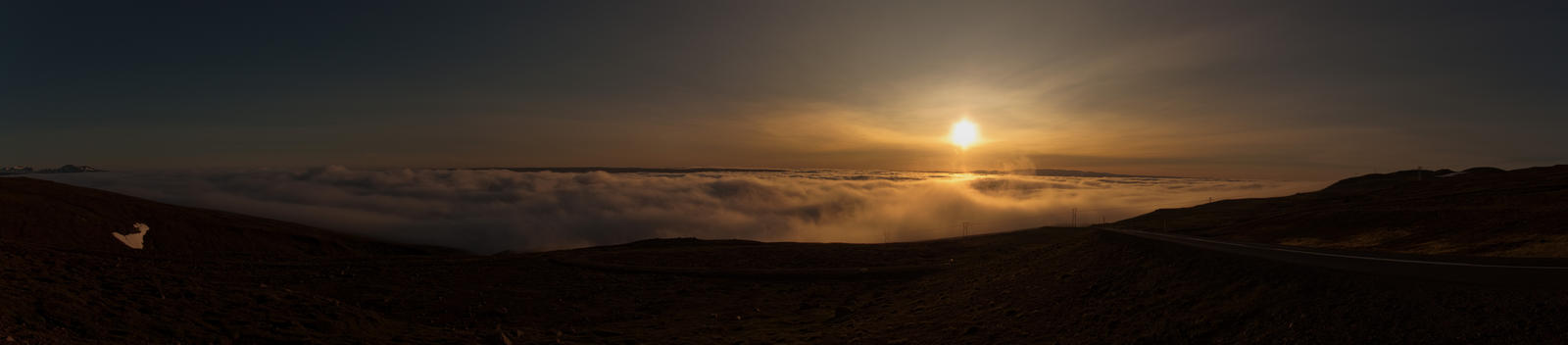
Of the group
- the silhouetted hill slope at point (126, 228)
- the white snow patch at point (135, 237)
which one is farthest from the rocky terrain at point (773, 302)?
the white snow patch at point (135, 237)

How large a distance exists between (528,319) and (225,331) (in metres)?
12.1

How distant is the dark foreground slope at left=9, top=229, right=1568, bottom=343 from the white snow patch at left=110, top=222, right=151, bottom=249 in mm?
56783

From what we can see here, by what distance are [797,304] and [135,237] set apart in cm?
9617

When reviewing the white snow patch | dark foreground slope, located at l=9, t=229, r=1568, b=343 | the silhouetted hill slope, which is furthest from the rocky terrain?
the white snow patch

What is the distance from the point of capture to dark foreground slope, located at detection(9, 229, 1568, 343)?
11852 mm

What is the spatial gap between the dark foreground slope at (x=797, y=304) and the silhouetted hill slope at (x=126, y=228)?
4320cm

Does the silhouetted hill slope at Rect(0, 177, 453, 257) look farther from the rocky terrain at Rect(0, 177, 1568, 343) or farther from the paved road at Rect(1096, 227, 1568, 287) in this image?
the paved road at Rect(1096, 227, 1568, 287)

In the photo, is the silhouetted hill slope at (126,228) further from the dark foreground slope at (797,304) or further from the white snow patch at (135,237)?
the dark foreground slope at (797,304)

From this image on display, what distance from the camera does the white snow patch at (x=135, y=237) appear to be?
72175mm

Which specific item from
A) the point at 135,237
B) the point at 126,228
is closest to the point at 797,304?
the point at 135,237

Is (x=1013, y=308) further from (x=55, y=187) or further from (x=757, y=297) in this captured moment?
(x=55, y=187)

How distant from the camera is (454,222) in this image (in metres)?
179

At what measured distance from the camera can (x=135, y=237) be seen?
246 ft

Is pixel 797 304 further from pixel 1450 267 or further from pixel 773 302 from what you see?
pixel 1450 267
